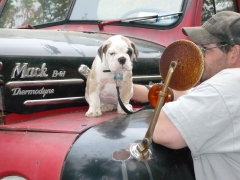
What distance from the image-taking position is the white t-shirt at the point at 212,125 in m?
1.77

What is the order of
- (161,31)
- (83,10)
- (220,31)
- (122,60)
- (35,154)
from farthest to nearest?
(83,10), (161,31), (122,60), (220,31), (35,154)

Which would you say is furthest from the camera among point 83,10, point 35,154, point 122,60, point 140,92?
point 83,10

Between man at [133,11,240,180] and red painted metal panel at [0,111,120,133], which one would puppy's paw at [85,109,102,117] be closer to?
red painted metal panel at [0,111,120,133]

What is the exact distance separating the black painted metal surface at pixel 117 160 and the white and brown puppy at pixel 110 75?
0.31 m

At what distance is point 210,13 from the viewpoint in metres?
3.43

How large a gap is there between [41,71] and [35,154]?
0.51m

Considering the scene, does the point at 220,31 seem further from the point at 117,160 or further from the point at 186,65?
the point at 117,160

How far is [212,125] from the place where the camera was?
178 centimetres

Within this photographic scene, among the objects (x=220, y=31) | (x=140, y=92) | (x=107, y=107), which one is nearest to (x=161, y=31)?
(x=140, y=92)

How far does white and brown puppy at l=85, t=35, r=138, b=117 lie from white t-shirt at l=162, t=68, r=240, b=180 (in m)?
0.39

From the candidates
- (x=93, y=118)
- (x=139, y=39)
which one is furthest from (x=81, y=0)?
(x=93, y=118)

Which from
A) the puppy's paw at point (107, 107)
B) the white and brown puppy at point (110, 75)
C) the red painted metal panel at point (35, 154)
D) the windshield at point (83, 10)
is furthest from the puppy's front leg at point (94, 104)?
the windshield at point (83, 10)

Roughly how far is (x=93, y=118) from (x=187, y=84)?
1.73 feet

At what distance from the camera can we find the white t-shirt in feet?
5.82
